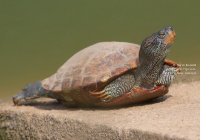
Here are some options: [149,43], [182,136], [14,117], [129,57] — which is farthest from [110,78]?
[14,117]

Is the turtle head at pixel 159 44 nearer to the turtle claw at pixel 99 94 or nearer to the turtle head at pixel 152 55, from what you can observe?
the turtle head at pixel 152 55

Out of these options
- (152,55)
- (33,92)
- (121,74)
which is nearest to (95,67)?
(121,74)

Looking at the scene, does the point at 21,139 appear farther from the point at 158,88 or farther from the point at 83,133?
the point at 158,88

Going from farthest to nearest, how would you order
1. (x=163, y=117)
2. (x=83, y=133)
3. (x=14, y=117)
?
(x=14, y=117) → (x=83, y=133) → (x=163, y=117)

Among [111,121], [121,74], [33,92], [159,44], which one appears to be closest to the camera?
[111,121]

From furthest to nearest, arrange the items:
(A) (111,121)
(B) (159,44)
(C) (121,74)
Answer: (C) (121,74)
(B) (159,44)
(A) (111,121)

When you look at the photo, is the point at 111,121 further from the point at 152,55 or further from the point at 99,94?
the point at 152,55
